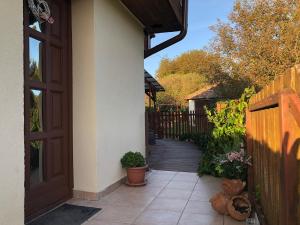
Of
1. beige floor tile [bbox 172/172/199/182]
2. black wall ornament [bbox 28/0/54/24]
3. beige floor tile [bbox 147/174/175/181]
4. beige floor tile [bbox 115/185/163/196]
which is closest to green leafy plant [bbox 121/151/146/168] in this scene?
beige floor tile [bbox 115/185/163/196]

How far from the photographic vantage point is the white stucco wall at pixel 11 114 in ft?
8.72

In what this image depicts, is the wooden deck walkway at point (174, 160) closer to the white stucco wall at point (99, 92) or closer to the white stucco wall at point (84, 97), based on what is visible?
the white stucco wall at point (99, 92)

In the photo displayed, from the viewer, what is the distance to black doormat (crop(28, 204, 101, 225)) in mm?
3564

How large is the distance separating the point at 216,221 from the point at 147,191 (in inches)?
61.9

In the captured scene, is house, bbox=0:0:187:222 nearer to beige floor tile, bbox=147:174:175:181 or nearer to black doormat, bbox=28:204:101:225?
black doormat, bbox=28:204:101:225

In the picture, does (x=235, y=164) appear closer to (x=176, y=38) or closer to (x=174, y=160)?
(x=176, y=38)

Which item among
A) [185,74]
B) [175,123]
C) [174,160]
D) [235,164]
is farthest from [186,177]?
[185,74]

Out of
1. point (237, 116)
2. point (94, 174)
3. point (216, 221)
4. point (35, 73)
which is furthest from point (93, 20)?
point (237, 116)

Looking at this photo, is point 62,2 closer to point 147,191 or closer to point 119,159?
point 119,159

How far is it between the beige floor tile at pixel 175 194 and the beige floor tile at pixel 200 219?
2.55ft

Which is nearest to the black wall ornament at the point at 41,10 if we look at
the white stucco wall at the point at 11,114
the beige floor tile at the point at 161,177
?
the white stucco wall at the point at 11,114

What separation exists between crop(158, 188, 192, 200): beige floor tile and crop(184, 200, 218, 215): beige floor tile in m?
0.27

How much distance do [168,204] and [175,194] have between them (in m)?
0.52

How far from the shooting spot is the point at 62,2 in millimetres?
4438
